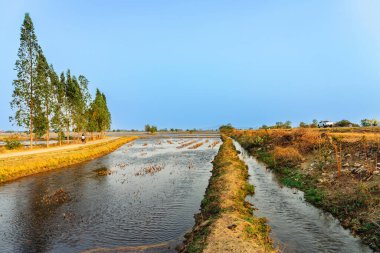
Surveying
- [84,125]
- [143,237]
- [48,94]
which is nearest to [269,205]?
[143,237]

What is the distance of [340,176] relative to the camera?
2017cm

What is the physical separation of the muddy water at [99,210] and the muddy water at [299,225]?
13.6 feet

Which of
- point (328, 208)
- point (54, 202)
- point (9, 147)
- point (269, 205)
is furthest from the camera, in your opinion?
point (9, 147)

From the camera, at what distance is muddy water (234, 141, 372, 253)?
11.9m

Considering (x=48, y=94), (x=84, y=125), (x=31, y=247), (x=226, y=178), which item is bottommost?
(x=31, y=247)

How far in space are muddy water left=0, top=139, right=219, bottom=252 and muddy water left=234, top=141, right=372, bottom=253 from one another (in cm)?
416

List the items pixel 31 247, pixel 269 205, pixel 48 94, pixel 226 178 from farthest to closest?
pixel 48 94, pixel 226 178, pixel 269 205, pixel 31 247

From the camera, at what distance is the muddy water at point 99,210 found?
1275 centimetres

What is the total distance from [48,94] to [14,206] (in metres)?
35.0

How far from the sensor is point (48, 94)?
49406 mm

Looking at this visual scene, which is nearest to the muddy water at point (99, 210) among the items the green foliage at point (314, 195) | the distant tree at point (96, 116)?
the green foliage at point (314, 195)

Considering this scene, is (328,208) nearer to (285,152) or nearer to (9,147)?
(285,152)

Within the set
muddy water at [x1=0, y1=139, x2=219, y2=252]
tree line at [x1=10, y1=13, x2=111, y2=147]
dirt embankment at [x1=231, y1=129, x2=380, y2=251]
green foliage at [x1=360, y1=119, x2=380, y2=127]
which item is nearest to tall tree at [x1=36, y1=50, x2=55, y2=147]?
tree line at [x1=10, y1=13, x2=111, y2=147]

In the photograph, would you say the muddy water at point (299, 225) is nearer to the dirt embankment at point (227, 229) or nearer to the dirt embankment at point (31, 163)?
the dirt embankment at point (227, 229)
